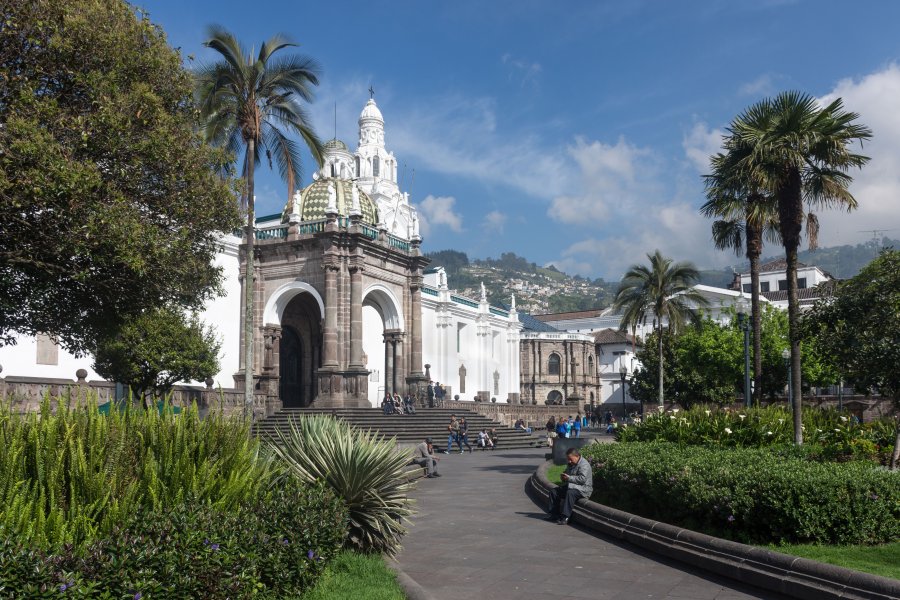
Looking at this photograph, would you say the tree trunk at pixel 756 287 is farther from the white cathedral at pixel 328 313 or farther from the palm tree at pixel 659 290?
the white cathedral at pixel 328 313

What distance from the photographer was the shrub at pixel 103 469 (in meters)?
5.47

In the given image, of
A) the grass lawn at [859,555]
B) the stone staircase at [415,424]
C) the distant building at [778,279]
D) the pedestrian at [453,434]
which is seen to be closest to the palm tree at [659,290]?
the stone staircase at [415,424]

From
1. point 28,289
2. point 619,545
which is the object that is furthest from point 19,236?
point 619,545

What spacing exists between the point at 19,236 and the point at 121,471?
599 centimetres

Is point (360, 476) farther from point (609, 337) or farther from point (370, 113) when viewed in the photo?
point (609, 337)

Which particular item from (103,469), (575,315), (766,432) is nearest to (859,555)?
(103,469)

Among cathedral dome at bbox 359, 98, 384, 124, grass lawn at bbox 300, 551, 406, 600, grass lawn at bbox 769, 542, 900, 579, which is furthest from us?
cathedral dome at bbox 359, 98, 384, 124

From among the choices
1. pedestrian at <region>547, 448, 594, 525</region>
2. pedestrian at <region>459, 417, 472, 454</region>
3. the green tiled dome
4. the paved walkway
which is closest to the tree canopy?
the paved walkway

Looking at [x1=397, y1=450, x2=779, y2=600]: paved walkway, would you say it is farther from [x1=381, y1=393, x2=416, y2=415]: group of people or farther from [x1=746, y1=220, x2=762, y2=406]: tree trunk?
[x1=381, y1=393, x2=416, y2=415]: group of people

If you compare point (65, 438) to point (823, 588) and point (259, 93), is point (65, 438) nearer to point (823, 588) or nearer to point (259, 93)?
point (823, 588)

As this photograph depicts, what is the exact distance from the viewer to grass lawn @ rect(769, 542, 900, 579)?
23.2ft

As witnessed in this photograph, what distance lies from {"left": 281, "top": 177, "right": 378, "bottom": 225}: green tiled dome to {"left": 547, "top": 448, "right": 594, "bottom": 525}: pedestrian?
950 inches

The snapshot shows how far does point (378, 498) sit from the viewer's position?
8469 mm

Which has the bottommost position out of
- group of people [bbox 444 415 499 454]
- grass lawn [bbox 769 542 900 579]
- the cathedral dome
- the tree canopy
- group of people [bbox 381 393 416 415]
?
group of people [bbox 444 415 499 454]
